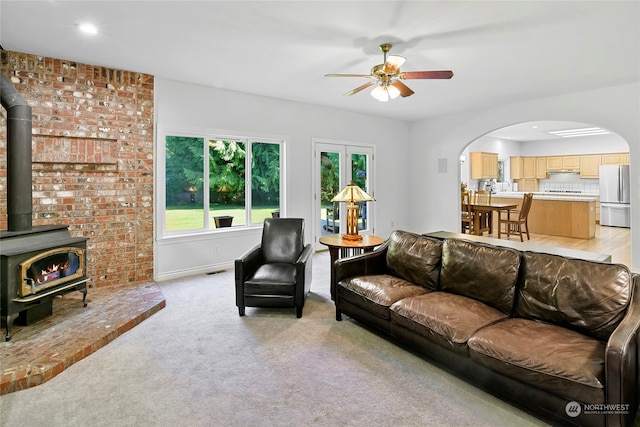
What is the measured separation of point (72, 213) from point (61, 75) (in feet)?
5.13

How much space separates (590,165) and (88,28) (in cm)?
1252

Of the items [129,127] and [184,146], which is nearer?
[129,127]

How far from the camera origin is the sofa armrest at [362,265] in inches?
127

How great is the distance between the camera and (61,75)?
381cm

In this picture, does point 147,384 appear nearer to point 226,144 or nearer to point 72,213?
point 72,213

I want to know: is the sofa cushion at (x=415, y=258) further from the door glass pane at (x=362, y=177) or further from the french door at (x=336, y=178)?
the door glass pane at (x=362, y=177)

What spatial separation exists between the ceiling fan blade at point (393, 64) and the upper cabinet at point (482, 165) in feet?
24.7

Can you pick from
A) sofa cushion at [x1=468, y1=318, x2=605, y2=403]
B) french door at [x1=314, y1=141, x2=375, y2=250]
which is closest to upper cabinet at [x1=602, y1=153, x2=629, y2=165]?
french door at [x1=314, y1=141, x2=375, y2=250]

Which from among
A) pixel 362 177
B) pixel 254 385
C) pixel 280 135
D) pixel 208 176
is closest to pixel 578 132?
pixel 362 177

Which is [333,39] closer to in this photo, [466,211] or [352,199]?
[352,199]

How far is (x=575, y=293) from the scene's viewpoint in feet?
6.97

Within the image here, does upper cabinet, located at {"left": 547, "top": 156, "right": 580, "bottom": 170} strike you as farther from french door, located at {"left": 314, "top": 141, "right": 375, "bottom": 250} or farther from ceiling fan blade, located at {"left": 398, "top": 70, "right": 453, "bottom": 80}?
ceiling fan blade, located at {"left": 398, "top": 70, "right": 453, "bottom": 80}

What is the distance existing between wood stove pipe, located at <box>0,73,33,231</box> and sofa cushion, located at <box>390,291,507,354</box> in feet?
11.1

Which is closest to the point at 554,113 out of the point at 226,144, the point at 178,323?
the point at 226,144
